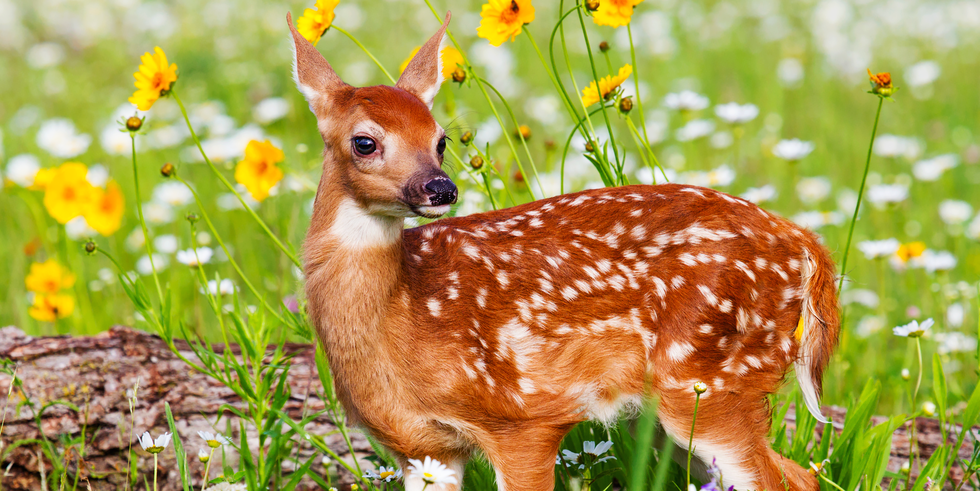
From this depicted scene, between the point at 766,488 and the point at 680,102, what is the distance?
212cm

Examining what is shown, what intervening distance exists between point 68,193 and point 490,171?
1867 millimetres

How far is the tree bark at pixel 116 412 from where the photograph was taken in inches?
141

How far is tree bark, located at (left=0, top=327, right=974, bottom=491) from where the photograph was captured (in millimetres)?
3592

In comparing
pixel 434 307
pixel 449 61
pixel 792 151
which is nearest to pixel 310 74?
pixel 449 61

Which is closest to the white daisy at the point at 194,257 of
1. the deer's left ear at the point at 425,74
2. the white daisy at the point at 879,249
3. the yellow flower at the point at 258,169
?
the yellow flower at the point at 258,169

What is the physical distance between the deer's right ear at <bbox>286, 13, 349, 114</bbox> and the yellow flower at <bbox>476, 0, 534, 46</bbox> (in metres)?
0.55

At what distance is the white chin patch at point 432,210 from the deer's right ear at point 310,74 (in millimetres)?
596

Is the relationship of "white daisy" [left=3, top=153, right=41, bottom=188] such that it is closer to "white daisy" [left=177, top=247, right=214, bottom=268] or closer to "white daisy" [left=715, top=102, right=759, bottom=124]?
"white daisy" [left=177, top=247, right=214, bottom=268]

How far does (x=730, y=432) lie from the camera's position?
2.88 metres

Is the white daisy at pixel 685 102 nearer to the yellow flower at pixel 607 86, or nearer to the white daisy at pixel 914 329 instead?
the yellow flower at pixel 607 86

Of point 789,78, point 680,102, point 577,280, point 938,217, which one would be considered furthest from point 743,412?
point 789,78

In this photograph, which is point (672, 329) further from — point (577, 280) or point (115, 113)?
point (115, 113)

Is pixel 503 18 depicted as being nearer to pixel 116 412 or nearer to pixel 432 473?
pixel 432 473

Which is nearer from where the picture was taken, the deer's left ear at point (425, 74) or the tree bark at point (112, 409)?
the deer's left ear at point (425, 74)
